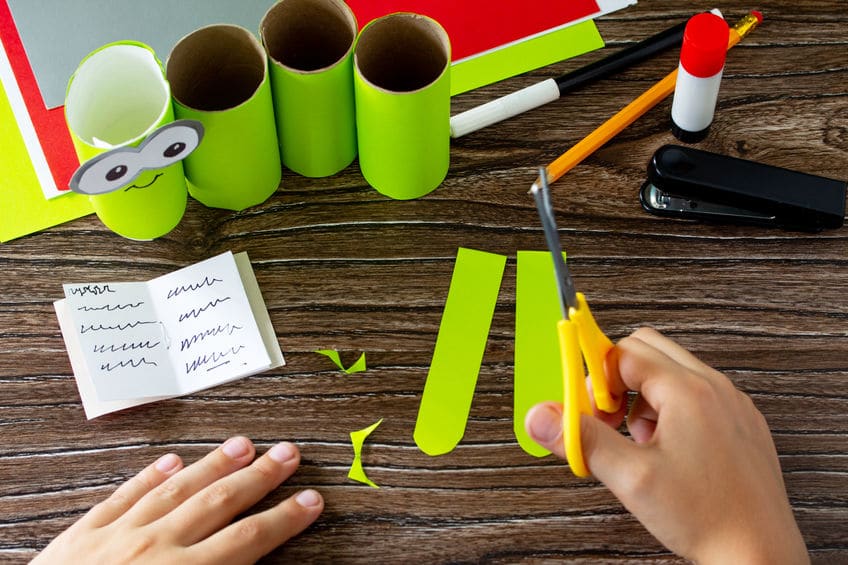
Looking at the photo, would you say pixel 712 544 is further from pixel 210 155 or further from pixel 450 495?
pixel 210 155

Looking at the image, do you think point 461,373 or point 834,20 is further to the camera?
point 834,20

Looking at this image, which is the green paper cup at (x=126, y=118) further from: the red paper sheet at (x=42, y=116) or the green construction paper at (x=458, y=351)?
the green construction paper at (x=458, y=351)

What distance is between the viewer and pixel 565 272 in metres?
0.66

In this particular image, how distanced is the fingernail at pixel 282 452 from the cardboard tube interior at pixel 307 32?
35 centimetres

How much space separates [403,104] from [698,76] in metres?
0.29

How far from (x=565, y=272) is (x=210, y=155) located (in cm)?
38

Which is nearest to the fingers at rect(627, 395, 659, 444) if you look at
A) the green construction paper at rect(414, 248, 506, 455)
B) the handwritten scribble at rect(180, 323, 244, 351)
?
the green construction paper at rect(414, 248, 506, 455)

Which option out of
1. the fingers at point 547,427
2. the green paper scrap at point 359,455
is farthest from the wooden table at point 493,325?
the fingers at point 547,427

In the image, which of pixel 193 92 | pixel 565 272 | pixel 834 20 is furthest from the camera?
pixel 834 20

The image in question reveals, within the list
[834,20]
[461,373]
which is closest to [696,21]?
[834,20]

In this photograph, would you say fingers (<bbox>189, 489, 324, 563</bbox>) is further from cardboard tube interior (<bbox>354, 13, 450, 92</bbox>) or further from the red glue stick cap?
the red glue stick cap

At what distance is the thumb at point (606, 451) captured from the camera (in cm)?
66

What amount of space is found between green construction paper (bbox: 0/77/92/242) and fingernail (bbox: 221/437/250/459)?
0.97 ft

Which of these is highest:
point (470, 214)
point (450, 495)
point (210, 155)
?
point (210, 155)
